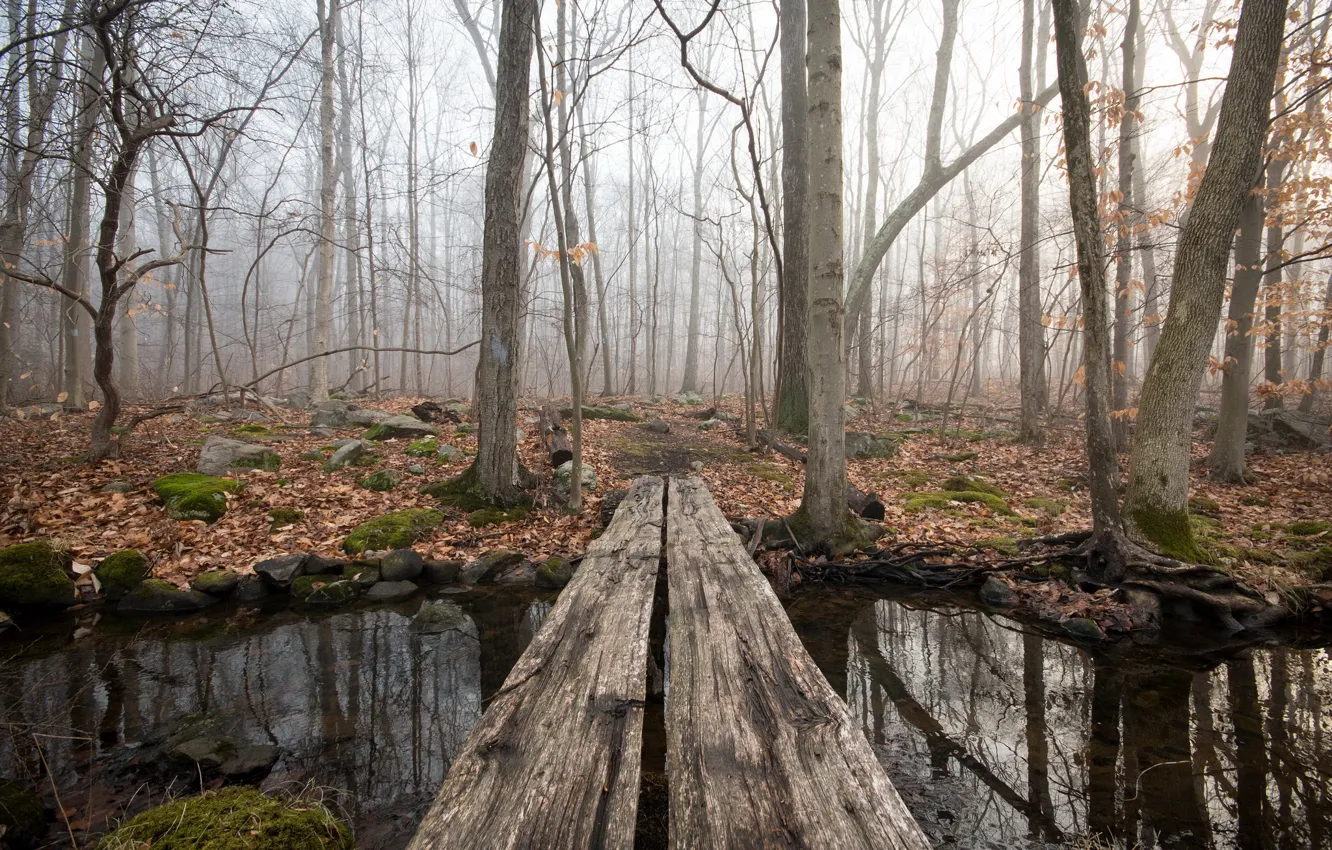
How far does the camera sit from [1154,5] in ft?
54.7

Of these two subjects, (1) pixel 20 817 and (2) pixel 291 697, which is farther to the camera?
(2) pixel 291 697

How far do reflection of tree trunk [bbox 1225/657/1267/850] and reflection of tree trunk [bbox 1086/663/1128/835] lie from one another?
17.2 inches

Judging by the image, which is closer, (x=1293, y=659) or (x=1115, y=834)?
(x=1115, y=834)

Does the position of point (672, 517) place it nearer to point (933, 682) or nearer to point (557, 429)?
point (933, 682)

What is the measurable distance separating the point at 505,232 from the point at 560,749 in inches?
224

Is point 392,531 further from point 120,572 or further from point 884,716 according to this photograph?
point 884,716

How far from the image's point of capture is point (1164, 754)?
288 centimetres

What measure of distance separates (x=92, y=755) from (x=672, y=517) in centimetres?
376

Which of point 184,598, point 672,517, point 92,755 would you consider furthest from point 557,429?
point 92,755

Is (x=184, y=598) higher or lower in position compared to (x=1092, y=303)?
lower

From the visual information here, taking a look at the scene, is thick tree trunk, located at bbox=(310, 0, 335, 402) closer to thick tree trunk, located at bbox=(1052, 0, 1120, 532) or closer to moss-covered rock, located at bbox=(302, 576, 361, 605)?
moss-covered rock, located at bbox=(302, 576, 361, 605)

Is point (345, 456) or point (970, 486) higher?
point (345, 456)

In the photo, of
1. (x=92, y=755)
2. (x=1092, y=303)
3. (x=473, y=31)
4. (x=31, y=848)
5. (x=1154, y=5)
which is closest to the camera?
(x=31, y=848)

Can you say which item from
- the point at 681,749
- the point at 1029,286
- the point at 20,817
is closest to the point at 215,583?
the point at 20,817
